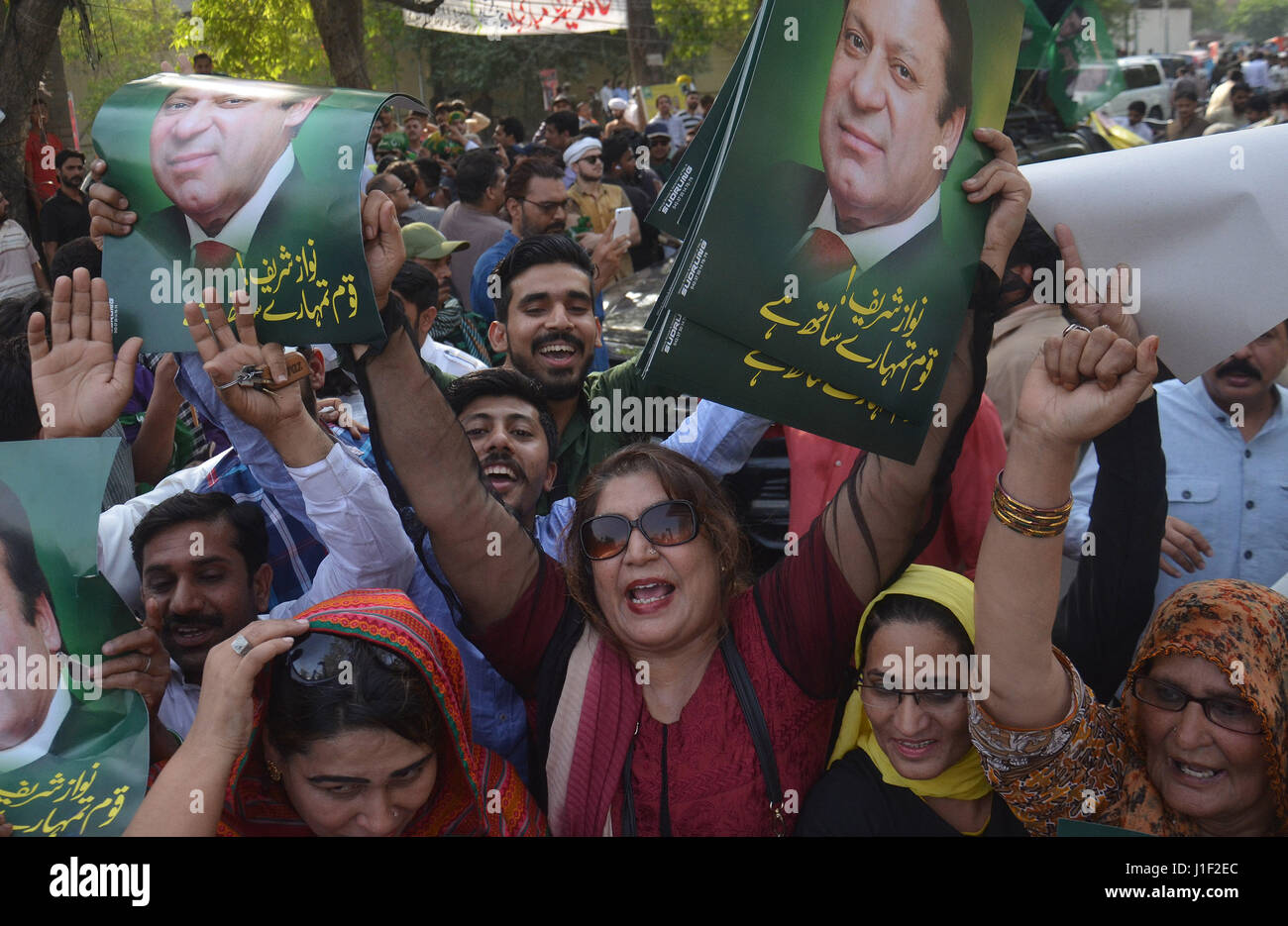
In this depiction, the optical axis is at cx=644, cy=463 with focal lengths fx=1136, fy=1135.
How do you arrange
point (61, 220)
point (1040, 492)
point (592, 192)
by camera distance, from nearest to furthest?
1. point (1040, 492)
2. point (61, 220)
3. point (592, 192)

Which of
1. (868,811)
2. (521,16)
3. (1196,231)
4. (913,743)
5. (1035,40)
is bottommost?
(868,811)

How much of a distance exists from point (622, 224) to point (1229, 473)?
252 centimetres

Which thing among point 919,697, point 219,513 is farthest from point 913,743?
point 219,513

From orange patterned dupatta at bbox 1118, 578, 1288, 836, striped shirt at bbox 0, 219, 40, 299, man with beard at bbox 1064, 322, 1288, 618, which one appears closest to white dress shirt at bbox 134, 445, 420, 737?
orange patterned dupatta at bbox 1118, 578, 1288, 836

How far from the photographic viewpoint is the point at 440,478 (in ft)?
6.63

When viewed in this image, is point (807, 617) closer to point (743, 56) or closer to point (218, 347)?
point (743, 56)

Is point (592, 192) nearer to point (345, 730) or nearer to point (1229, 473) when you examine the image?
point (1229, 473)

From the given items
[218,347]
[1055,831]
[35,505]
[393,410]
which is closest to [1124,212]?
[1055,831]

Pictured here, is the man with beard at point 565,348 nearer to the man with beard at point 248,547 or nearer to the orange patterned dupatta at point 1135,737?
the man with beard at point 248,547

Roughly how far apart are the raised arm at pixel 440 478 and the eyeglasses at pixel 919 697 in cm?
67

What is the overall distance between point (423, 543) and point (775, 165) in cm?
95

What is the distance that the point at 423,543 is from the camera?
2.13 m

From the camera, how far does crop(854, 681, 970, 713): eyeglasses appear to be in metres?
2.02

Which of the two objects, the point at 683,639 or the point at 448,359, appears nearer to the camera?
the point at 683,639
